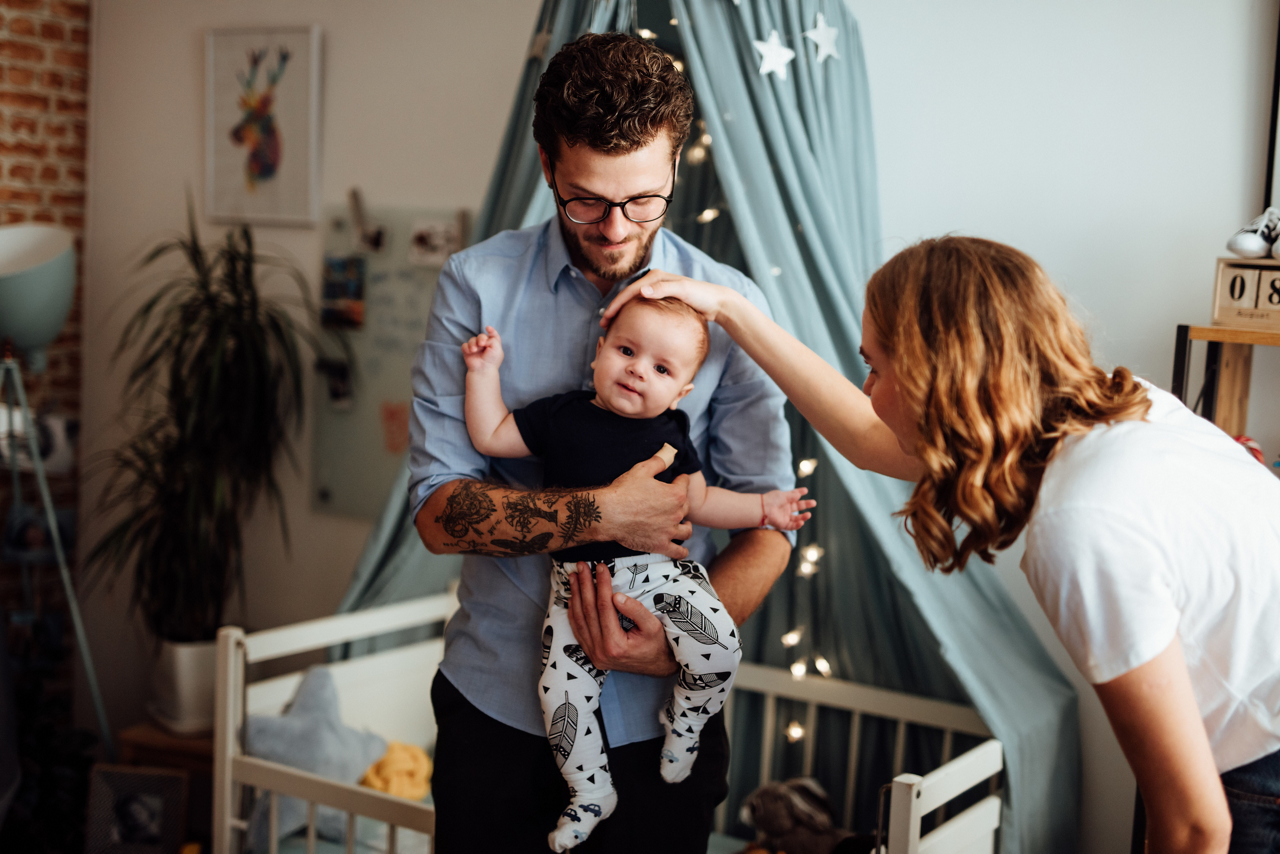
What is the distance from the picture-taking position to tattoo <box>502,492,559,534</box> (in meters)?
1.26

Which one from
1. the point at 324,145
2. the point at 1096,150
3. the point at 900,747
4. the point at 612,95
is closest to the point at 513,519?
the point at 612,95

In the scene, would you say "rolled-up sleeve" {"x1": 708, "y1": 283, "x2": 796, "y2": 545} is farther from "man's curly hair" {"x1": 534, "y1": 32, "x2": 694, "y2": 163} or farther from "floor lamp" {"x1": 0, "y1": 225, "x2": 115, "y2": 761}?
"floor lamp" {"x1": 0, "y1": 225, "x2": 115, "y2": 761}

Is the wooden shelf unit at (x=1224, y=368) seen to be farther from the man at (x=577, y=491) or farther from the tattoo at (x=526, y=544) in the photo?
the tattoo at (x=526, y=544)

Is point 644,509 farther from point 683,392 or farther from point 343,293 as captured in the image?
point 343,293

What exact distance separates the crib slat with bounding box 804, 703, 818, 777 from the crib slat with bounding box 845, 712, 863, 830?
86mm

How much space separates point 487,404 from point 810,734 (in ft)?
4.44

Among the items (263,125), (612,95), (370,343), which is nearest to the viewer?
(612,95)

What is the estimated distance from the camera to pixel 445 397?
1.36 metres

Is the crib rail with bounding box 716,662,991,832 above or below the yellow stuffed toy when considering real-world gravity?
above

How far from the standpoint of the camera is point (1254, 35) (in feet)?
6.40

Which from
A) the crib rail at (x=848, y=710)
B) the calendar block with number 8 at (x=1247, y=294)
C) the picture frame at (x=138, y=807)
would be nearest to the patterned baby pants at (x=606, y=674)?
the crib rail at (x=848, y=710)

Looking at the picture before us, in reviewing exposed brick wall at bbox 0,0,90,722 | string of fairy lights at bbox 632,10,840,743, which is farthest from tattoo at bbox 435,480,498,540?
exposed brick wall at bbox 0,0,90,722

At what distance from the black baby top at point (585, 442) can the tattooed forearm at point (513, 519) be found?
0.05 metres

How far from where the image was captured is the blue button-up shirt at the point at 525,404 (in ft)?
4.46
